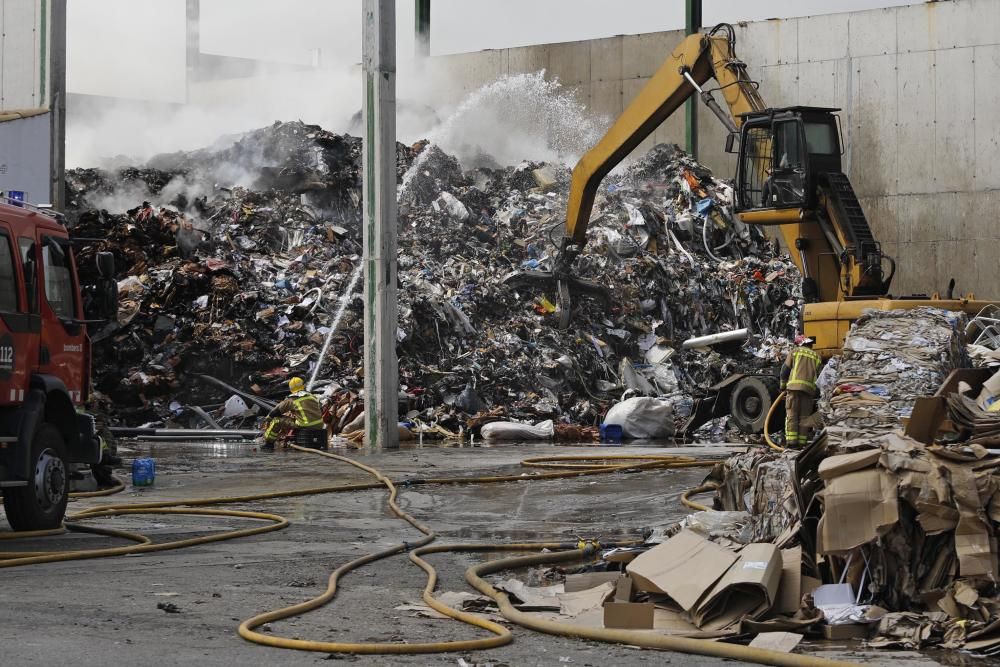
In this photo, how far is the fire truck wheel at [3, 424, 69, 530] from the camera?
9.45 metres

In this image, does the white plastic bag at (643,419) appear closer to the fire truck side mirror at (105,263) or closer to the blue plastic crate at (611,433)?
the blue plastic crate at (611,433)

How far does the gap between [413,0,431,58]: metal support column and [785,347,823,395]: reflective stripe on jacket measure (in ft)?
70.6

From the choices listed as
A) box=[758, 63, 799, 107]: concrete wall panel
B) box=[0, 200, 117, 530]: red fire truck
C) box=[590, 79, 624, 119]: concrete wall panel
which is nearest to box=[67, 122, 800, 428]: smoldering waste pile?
box=[590, 79, 624, 119]: concrete wall panel

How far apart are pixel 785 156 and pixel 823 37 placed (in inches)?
478

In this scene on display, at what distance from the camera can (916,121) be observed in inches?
1080

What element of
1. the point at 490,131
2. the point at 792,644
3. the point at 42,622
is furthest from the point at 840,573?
the point at 490,131

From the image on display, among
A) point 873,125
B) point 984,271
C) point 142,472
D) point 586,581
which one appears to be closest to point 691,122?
point 873,125

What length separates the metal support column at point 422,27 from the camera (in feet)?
113

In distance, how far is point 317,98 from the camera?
35625 mm

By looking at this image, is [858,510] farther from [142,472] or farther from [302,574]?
[142,472]

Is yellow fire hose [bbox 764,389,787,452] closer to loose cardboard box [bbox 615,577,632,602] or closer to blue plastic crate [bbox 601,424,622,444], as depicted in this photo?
blue plastic crate [bbox 601,424,622,444]

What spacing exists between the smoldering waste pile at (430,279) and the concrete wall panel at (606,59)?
91.4 inches

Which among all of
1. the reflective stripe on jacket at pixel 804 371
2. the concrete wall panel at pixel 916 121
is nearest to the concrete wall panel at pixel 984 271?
the concrete wall panel at pixel 916 121

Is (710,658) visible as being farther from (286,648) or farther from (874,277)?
(874,277)
